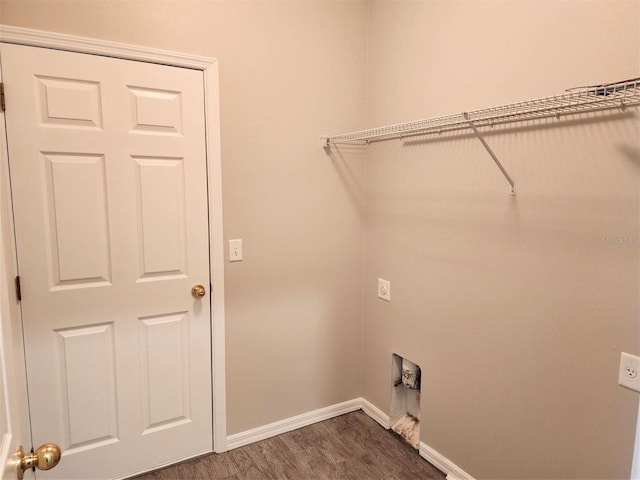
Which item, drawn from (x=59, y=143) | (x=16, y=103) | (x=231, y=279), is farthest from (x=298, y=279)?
(x=16, y=103)

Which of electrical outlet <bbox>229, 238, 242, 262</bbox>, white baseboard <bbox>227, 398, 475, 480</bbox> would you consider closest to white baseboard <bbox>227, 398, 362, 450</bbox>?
white baseboard <bbox>227, 398, 475, 480</bbox>

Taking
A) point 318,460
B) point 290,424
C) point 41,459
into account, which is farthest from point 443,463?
point 41,459

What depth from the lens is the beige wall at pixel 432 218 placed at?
1447 mm

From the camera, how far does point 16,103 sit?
5.45ft

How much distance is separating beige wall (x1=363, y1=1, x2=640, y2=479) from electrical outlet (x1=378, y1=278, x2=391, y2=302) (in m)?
0.04

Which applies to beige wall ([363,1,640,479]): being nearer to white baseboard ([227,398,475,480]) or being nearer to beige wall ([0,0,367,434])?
white baseboard ([227,398,475,480])

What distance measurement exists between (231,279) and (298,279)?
0.42 meters

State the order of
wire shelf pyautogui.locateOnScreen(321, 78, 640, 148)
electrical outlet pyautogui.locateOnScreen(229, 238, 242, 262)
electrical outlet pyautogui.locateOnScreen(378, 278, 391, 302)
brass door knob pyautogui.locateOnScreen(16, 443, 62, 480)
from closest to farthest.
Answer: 1. brass door knob pyautogui.locateOnScreen(16, 443, 62, 480)
2. wire shelf pyautogui.locateOnScreen(321, 78, 640, 148)
3. electrical outlet pyautogui.locateOnScreen(229, 238, 242, 262)
4. electrical outlet pyautogui.locateOnScreen(378, 278, 391, 302)

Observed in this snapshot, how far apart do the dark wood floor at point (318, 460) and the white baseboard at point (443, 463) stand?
0.03 meters

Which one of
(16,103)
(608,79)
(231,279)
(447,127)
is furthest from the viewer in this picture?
(231,279)

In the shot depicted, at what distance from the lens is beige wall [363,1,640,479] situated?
140 centimetres

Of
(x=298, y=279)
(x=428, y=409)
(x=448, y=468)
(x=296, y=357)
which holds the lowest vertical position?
(x=448, y=468)

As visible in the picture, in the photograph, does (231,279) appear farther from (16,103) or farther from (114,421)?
(16,103)

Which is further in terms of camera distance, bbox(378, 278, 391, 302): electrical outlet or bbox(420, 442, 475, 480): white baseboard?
bbox(378, 278, 391, 302): electrical outlet
